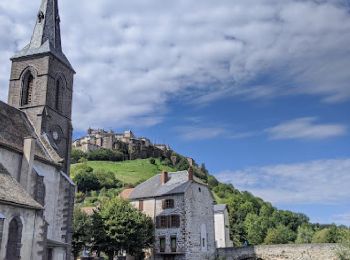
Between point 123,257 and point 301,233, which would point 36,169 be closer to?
point 123,257

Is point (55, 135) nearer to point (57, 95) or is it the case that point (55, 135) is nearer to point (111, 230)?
point (57, 95)

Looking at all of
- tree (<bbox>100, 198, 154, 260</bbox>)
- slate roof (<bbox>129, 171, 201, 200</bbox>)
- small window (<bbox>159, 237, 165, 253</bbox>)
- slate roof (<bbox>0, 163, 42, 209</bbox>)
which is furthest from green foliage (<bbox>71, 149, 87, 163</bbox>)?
slate roof (<bbox>0, 163, 42, 209</bbox>)

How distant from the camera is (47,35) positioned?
115 feet

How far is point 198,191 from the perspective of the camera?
46.6 m

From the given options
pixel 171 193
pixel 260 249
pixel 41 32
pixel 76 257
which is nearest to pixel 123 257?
pixel 76 257

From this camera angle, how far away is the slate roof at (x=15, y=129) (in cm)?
2647

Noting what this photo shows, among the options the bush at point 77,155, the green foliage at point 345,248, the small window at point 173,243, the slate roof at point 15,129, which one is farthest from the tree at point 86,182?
the green foliage at point 345,248

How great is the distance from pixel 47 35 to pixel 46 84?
16.6 feet

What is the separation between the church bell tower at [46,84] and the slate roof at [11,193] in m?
7.23

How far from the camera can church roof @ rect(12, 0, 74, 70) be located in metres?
34.2

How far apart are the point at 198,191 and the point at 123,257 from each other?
416 inches

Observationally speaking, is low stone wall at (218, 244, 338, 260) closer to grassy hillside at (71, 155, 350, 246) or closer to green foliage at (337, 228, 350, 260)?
green foliage at (337, 228, 350, 260)

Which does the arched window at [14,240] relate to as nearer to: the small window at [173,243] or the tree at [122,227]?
the tree at [122,227]

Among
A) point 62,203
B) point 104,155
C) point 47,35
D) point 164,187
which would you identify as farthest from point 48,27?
point 104,155
